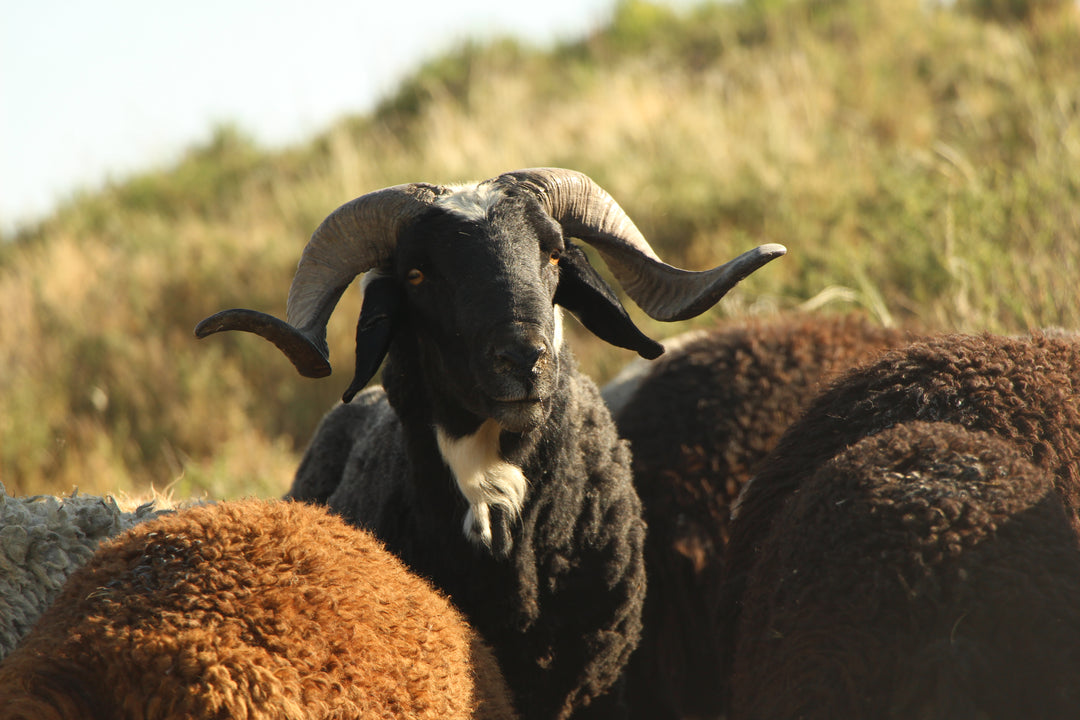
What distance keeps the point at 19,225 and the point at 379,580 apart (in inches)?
643

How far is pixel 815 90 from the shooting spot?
1284 centimetres

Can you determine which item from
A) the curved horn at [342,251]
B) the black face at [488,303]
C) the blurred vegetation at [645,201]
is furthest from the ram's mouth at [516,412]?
the blurred vegetation at [645,201]

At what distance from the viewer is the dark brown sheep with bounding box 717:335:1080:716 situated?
362cm

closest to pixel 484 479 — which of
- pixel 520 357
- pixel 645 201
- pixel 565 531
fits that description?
pixel 565 531

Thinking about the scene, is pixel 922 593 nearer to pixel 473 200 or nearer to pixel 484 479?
pixel 484 479

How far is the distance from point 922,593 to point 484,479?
1.77 m

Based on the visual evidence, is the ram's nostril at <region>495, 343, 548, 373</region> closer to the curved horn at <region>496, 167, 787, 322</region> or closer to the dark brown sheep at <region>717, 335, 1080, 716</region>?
the curved horn at <region>496, 167, 787, 322</region>

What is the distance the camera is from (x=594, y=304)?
175 inches

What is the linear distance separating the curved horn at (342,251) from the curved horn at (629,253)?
46 centimetres

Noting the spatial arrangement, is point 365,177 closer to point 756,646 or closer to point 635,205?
point 635,205

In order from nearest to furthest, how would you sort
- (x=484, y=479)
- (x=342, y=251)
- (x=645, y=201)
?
1. (x=484, y=479)
2. (x=342, y=251)
3. (x=645, y=201)

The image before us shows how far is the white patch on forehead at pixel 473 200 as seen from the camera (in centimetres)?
404

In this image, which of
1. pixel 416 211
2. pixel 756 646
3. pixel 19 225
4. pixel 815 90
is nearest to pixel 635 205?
pixel 815 90

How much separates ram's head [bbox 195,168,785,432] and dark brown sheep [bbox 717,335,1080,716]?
679 mm
